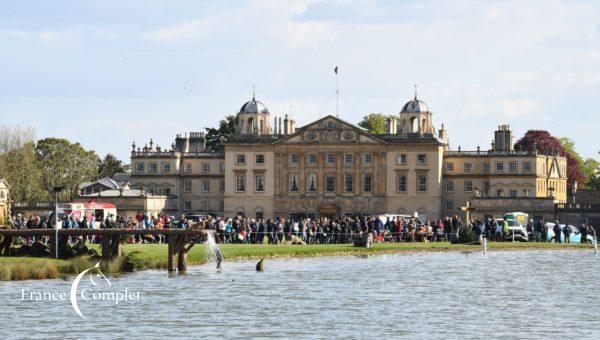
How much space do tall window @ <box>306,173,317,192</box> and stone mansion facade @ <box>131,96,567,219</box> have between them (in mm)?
82

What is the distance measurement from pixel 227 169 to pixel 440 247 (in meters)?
54.5

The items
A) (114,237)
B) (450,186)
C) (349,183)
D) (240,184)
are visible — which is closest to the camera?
(114,237)

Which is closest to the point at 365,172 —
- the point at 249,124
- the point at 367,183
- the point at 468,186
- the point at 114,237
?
the point at 367,183

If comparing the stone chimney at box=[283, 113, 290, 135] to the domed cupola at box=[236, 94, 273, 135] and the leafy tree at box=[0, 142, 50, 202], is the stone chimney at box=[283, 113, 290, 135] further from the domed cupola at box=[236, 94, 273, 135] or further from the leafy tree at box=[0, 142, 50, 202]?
the leafy tree at box=[0, 142, 50, 202]

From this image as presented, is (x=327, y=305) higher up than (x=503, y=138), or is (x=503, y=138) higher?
(x=503, y=138)

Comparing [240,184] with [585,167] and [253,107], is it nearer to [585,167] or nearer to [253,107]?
[253,107]

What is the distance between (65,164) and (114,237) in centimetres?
8208

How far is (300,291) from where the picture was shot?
139ft

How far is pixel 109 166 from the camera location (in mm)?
148625

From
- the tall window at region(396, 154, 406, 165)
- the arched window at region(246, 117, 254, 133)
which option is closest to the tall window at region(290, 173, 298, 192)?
the arched window at region(246, 117, 254, 133)

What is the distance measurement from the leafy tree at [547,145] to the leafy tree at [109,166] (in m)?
41.2

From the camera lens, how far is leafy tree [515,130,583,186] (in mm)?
137125

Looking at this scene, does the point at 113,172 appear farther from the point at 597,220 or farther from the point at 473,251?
the point at 473,251

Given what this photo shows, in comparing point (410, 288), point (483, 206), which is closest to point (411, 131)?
point (483, 206)
